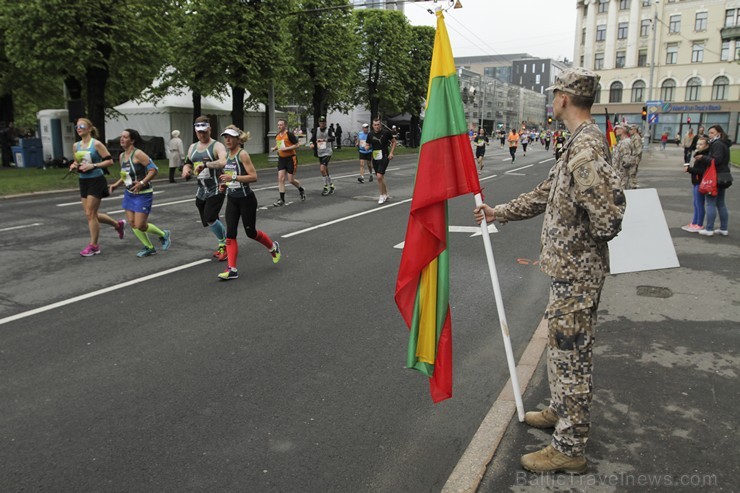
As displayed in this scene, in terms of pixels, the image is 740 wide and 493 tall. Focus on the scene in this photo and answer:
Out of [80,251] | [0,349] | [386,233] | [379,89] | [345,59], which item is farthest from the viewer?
[379,89]

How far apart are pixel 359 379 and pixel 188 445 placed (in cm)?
143

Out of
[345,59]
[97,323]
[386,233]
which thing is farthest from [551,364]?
[345,59]

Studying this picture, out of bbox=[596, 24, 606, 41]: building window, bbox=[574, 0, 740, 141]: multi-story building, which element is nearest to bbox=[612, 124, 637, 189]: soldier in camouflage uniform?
bbox=[574, 0, 740, 141]: multi-story building

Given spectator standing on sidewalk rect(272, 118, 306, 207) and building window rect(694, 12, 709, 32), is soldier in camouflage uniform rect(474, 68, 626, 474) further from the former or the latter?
building window rect(694, 12, 709, 32)

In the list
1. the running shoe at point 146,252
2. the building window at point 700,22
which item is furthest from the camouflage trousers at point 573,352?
the building window at point 700,22

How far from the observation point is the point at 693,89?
72.6 m

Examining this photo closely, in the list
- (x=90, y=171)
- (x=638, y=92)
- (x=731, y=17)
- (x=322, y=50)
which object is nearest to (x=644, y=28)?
(x=638, y=92)

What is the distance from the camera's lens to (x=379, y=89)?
156 feet

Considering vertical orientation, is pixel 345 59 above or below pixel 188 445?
above

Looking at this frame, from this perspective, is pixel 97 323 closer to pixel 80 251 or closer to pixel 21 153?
pixel 80 251

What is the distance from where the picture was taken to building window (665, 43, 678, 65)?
241ft

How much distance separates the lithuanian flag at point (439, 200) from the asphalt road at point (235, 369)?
64 cm

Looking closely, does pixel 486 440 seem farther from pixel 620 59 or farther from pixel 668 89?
pixel 620 59

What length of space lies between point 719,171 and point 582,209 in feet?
27.8
